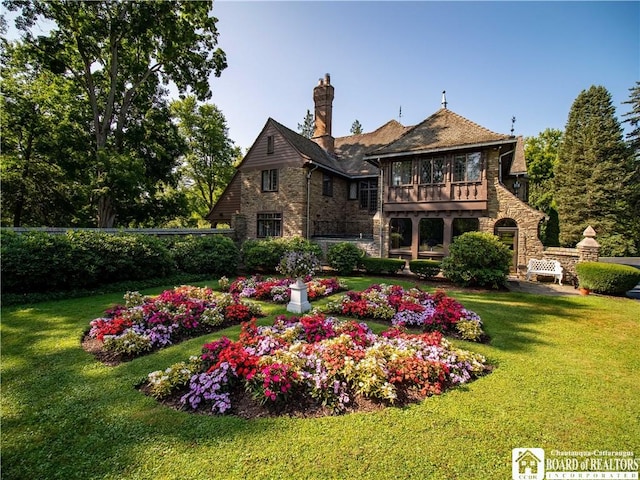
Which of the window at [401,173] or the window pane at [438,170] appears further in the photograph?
the window at [401,173]

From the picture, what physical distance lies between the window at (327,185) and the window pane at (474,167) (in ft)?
29.5

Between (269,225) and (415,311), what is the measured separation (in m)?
13.8

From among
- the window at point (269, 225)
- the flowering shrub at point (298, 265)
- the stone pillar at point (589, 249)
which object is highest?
the window at point (269, 225)

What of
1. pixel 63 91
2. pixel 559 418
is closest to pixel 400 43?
pixel 559 418

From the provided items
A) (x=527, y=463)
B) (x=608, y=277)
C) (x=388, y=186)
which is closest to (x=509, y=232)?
(x=608, y=277)

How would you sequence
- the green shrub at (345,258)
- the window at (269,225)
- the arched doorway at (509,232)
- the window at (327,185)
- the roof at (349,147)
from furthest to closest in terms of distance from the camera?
the window at (327,185)
the roof at (349,147)
the window at (269,225)
the green shrub at (345,258)
the arched doorway at (509,232)

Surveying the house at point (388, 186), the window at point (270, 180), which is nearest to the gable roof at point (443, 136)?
the house at point (388, 186)

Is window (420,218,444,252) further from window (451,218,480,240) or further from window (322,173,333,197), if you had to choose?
window (322,173,333,197)

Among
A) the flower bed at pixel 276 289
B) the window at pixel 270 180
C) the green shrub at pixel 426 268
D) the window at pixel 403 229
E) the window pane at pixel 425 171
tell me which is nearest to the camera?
the flower bed at pixel 276 289

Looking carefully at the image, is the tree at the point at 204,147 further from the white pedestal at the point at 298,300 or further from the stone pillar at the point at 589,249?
the stone pillar at the point at 589,249

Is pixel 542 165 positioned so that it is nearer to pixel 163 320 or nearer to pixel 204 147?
pixel 204 147

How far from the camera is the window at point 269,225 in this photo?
61.0ft

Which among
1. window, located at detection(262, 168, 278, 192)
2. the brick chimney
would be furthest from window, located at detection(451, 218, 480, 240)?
window, located at detection(262, 168, 278, 192)

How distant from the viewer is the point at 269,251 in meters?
14.3
